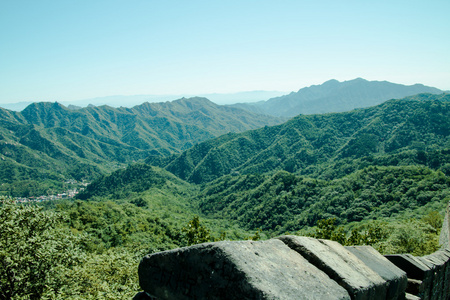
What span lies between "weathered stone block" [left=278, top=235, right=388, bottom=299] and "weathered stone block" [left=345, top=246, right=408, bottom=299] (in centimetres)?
16

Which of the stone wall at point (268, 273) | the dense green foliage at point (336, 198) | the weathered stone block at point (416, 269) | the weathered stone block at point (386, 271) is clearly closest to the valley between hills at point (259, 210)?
the dense green foliage at point (336, 198)

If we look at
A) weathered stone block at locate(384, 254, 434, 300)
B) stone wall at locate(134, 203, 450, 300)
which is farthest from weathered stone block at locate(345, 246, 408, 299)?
weathered stone block at locate(384, 254, 434, 300)

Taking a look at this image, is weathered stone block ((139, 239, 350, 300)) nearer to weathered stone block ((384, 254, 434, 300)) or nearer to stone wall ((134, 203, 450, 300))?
stone wall ((134, 203, 450, 300))

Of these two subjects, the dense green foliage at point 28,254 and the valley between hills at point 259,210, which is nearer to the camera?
the dense green foliage at point 28,254

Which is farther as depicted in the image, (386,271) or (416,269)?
(416,269)

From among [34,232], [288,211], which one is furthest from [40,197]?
[34,232]

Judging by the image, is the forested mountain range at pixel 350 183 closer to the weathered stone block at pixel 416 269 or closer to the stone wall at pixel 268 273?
the weathered stone block at pixel 416 269

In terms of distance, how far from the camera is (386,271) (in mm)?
3648

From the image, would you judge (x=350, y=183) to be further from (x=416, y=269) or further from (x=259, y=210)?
(x=416, y=269)

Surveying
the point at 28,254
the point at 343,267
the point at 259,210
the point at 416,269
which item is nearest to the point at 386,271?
the point at 343,267

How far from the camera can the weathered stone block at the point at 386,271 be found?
3465 mm

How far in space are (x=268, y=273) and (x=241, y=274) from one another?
0.81ft

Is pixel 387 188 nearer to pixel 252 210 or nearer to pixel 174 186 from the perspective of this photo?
pixel 252 210

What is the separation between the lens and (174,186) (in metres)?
171
